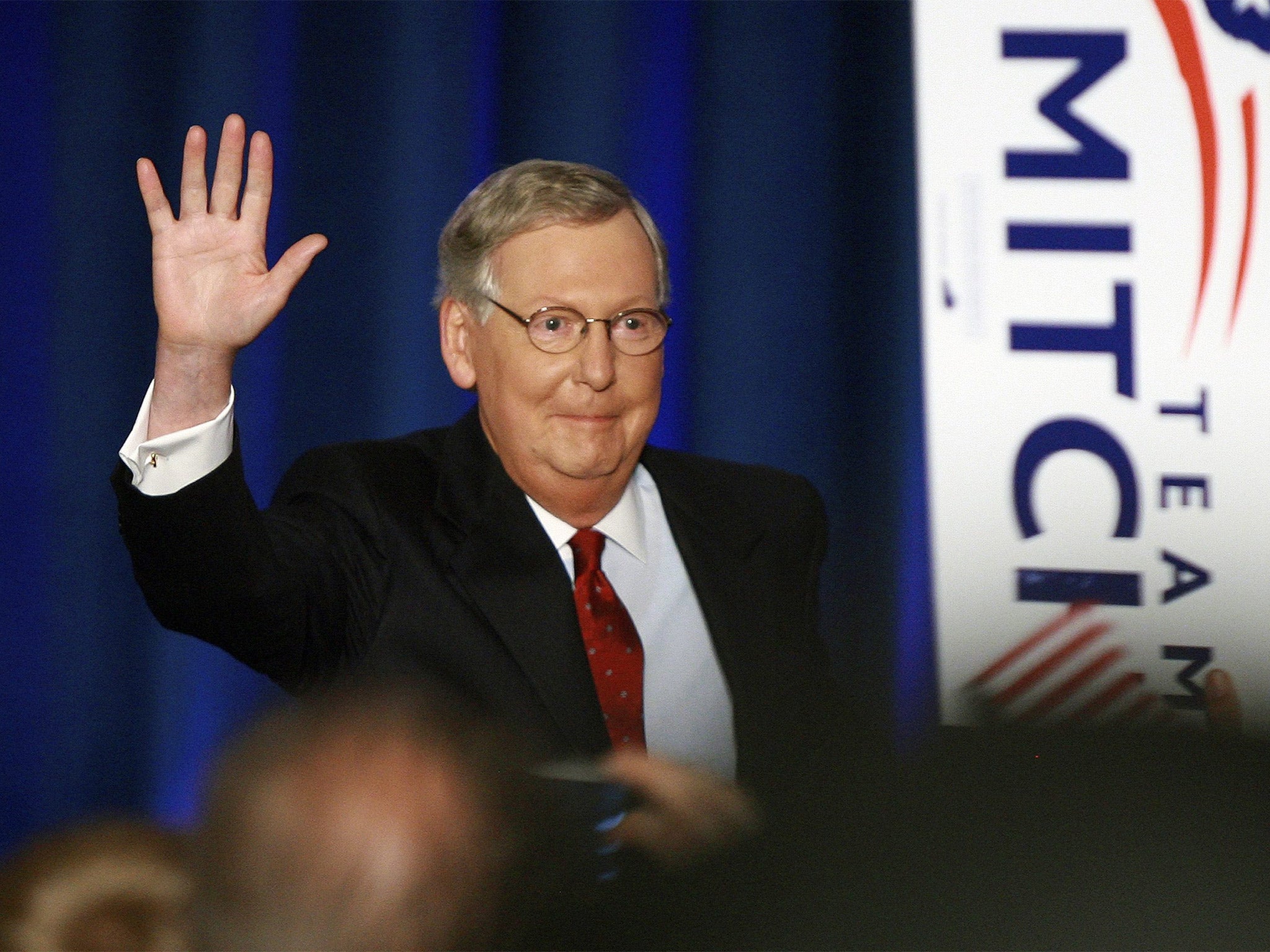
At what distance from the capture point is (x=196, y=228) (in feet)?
3.78

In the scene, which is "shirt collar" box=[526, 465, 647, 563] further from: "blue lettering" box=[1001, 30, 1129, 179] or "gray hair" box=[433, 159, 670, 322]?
"blue lettering" box=[1001, 30, 1129, 179]

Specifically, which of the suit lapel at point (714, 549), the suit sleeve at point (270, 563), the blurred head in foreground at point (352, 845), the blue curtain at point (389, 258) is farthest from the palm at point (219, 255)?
the blue curtain at point (389, 258)

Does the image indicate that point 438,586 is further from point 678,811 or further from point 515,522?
point 678,811

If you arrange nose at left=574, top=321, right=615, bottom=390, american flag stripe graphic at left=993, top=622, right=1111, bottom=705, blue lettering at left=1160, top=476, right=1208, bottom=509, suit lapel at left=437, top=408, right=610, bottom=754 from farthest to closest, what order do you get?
1. blue lettering at left=1160, top=476, right=1208, bottom=509
2. american flag stripe graphic at left=993, top=622, right=1111, bottom=705
3. nose at left=574, top=321, right=615, bottom=390
4. suit lapel at left=437, top=408, right=610, bottom=754

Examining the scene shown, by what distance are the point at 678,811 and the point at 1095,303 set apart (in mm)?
2020

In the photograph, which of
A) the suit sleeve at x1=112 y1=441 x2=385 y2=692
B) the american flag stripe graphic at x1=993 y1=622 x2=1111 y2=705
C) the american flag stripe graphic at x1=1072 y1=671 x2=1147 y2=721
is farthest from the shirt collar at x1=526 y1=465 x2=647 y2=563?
the american flag stripe graphic at x1=1072 y1=671 x2=1147 y2=721

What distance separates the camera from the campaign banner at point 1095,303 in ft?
7.14

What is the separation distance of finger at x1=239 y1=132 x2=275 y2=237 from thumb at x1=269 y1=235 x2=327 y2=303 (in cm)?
4

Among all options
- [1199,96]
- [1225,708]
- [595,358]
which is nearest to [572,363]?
[595,358]

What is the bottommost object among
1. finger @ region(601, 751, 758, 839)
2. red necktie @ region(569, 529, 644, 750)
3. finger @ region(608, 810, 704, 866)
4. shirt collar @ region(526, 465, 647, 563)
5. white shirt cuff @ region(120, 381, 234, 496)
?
red necktie @ region(569, 529, 644, 750)

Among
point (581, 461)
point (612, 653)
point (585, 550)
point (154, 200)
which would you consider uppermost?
point (154, 200)

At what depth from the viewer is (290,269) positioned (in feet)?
3.78

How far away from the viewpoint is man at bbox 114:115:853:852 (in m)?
1.14

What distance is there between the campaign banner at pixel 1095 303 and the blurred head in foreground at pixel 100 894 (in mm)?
1898
